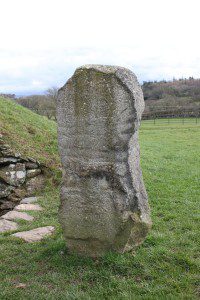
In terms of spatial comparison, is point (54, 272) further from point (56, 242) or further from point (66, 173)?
point (66, 173)

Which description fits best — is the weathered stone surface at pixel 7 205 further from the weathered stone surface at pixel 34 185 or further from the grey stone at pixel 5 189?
the weathered stone surface at pixel 34 185

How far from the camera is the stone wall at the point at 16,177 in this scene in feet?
40.5

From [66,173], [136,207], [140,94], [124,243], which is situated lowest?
[124,243]

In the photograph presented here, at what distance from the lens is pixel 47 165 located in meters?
13.6

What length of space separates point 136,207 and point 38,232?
2.83m

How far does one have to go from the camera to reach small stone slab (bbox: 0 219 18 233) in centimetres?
895

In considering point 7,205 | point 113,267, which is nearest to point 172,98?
point 7,205

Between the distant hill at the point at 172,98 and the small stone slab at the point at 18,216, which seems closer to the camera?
the small stone slab at the point at 18,216

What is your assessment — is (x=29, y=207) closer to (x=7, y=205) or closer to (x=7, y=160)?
(x=7, y=205)

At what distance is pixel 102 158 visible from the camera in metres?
6.62

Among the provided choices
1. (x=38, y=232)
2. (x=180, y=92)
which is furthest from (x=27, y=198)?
(x=180, y=92)

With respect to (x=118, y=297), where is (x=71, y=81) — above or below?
above

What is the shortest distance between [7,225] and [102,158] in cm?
381

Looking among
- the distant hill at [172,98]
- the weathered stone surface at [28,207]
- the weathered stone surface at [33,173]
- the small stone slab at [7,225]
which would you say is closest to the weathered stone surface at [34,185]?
the weathered stone surface at [33,173]
